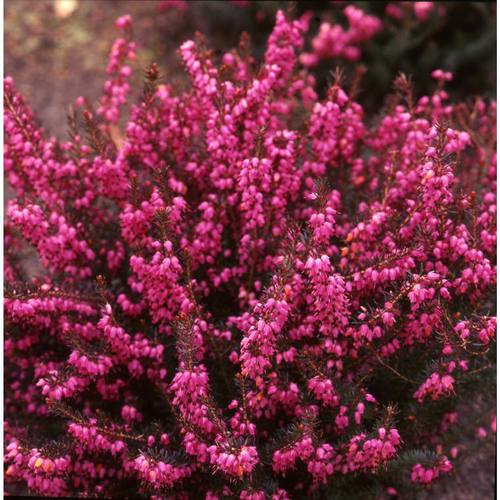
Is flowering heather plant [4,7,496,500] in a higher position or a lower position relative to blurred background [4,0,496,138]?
lower

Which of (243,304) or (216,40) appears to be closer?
(243,304)

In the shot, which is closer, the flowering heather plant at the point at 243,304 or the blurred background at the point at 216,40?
the flowering heather plant at the point at 243,304

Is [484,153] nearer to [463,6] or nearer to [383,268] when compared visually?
[383,268]

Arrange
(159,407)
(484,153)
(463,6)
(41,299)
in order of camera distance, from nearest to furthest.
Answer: (41,299) < (159,407) < (484,153) < (463,6)

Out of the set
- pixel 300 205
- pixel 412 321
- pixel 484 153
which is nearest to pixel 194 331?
pixel 412 321

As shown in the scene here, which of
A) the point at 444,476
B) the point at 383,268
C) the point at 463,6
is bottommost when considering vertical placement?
the point at 444,476

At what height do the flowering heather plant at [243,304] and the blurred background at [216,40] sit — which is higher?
the blurred background at [216,40]

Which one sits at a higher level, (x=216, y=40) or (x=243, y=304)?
(x=216, y=40)

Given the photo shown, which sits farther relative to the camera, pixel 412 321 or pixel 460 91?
pixel 460 91
